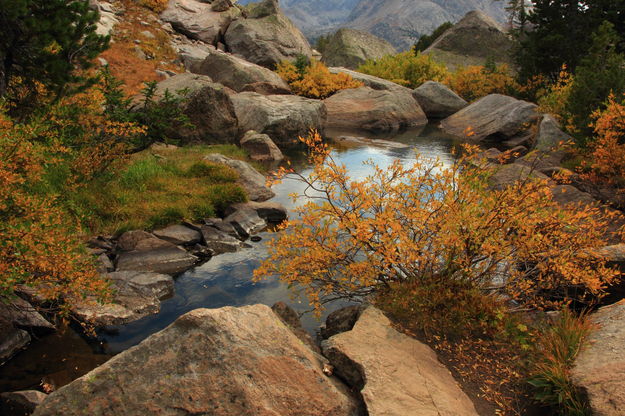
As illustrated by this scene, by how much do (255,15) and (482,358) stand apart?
42.8 meters

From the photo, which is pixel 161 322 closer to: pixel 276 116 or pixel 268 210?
pixel 268 210

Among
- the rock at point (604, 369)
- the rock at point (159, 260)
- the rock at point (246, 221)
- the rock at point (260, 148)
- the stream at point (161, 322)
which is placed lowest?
the rock at point (260, 148)

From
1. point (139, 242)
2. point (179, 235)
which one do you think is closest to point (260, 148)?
point (179, 235)

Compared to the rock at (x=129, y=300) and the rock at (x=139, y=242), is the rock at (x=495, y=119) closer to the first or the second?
the rock at (x=139, y=242)

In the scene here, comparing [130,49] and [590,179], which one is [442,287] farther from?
[130,49]

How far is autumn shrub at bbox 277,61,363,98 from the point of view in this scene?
116 ft

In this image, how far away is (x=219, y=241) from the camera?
11.8 metres

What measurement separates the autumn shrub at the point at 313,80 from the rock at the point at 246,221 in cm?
2361

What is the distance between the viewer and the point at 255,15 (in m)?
42.9

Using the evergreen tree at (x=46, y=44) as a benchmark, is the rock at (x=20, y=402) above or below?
below

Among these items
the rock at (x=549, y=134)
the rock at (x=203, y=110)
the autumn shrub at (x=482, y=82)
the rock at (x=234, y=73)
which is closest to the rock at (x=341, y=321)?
the rock at (x=203, y=110)

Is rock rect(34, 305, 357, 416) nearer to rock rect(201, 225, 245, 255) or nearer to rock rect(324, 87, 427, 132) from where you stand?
rock rect(201, 225, 245, 255)

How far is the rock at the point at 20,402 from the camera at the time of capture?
18.5ft

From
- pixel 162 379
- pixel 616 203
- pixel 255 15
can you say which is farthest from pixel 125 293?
pixel 255 15
